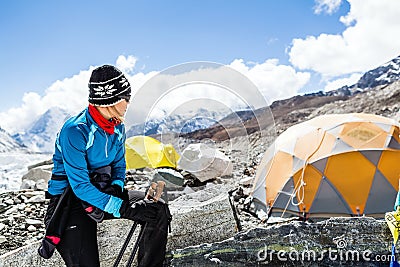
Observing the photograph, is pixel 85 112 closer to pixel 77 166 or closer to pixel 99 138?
pixel 99 138

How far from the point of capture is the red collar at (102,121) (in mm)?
2697

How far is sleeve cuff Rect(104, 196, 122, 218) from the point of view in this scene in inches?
107

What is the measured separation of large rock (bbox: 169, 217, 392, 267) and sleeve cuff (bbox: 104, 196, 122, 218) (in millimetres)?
794

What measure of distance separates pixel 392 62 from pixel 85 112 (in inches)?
6681

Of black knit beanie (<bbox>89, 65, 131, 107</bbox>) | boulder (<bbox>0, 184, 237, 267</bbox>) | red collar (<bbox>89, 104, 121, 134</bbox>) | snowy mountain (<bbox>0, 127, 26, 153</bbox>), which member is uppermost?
black knit beanie (<bbox>89, 65, 131, 107</bbox>)

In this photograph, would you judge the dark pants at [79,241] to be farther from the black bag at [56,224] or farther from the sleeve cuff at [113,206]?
the sleeve cuff at [113,206]

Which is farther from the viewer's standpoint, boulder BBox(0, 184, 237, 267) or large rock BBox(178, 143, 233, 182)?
large rock BBox(178, 143, 233, 182)

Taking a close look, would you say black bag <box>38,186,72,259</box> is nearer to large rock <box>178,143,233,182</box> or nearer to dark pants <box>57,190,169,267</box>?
dark pants <box>57,190,169,267</box>

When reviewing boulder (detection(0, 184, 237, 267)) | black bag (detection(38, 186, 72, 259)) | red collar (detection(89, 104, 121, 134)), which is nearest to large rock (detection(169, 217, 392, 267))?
boulder (detection(0, 184, 237, 267))

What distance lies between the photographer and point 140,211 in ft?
9.50

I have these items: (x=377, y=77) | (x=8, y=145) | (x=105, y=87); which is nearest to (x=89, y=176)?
(x=105, y=87)

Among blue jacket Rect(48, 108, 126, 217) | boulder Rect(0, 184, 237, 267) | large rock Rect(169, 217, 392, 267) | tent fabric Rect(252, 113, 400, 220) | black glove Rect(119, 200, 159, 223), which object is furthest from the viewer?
tent fabric Rect(252, 113, 400, 220)

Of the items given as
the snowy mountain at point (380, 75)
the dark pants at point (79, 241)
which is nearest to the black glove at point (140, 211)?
the dark pants at point (79, 241)

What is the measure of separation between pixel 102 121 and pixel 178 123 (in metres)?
1.50
